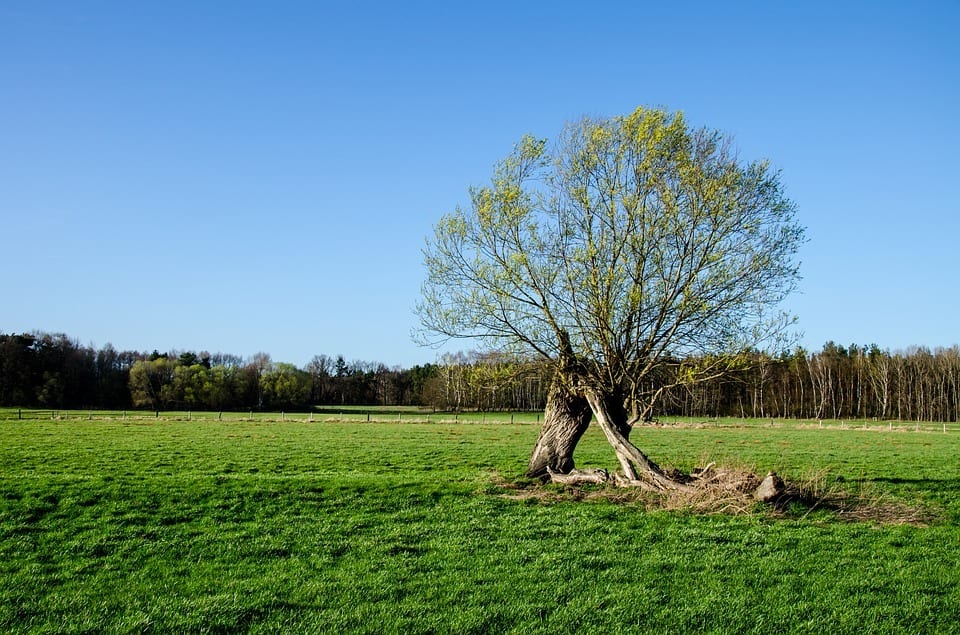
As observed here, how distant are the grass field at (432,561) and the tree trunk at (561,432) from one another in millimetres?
917

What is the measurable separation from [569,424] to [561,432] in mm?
340

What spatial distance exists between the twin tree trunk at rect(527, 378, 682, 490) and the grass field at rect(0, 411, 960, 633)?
1.08 m

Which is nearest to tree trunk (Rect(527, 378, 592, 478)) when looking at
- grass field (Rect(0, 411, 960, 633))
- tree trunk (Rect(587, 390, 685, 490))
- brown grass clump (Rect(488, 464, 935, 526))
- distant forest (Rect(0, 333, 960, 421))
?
tree trunk (Rect(587, 390, 685, 490))

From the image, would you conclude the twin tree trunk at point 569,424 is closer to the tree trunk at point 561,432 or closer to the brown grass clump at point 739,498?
the tree trunk at point 561,432

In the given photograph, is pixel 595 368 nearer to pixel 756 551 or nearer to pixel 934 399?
pixel 756 551

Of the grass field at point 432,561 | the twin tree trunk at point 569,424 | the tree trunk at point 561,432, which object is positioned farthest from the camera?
the tree trunk at point 561,432

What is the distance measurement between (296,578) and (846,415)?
12713 cm

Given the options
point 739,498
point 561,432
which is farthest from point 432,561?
point 561,432

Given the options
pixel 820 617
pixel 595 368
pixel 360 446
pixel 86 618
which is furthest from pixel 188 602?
pixel 360 446

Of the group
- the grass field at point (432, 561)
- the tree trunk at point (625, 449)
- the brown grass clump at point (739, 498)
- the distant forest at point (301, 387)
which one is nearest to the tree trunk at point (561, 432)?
the tree trunk at point (625, 449)

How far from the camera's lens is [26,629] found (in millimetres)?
7645

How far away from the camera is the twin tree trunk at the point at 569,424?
18062mm

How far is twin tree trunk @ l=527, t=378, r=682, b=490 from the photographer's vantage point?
59.3ft

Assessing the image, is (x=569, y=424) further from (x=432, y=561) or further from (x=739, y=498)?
(x=432, y=561)
